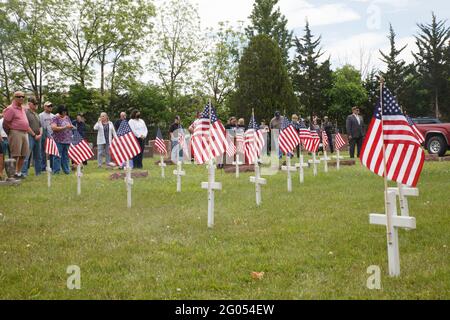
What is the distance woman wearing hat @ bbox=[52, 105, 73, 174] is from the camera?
1489 cm

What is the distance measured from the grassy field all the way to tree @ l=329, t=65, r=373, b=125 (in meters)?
40.9

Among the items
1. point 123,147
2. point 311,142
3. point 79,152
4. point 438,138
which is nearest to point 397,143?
point 123,147

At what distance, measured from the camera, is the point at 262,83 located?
35.2 meters

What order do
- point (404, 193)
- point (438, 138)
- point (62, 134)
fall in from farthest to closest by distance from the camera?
point (438, 138) < point (62, 134) < point (404, 193)

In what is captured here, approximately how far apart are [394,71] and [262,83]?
2561cm

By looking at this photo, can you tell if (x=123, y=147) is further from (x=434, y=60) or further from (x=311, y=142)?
(x=434, y=60)

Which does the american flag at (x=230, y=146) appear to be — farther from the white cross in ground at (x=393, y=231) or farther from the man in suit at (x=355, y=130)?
the white cross in ground at (x=393, y=231)

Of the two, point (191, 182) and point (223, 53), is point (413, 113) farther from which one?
point (191, 182)

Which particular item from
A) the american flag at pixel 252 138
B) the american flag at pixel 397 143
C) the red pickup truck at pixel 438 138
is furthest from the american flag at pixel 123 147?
the red pickup truck at pixel 438 138

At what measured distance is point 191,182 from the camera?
12609mm

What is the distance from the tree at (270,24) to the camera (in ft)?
179

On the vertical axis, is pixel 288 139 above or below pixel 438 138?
below

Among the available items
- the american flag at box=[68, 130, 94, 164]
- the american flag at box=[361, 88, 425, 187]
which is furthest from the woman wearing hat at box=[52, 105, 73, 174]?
the american flag at box=[361, 88, 425, 187]
